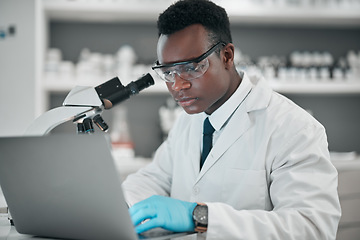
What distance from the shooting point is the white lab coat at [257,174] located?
1040 mm

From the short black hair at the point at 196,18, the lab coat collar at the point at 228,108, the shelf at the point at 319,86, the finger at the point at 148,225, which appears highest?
the short black hair at the point at 196,18

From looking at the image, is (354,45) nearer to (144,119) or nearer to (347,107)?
(347,107)

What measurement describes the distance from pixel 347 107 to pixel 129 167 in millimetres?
1952

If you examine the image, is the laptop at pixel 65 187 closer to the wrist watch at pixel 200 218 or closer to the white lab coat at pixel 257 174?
the wrist watch at pixel 200 218

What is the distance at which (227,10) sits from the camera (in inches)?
115

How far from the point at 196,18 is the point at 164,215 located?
0.69m

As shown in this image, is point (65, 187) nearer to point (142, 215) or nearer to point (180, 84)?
point (142, 215)

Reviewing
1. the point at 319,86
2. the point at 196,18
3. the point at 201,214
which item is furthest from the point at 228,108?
the point at 319,86

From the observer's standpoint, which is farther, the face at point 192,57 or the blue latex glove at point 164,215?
the face at point 192,57

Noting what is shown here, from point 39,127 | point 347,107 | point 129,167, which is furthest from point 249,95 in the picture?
point 347,107

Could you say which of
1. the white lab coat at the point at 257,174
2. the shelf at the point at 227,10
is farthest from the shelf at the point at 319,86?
the white lab coat at the point at 257,174

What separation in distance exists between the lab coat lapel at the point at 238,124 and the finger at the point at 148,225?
473mm

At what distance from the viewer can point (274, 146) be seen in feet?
4.29

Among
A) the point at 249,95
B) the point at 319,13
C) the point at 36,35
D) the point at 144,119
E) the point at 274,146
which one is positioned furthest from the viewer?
the point at 144,119
